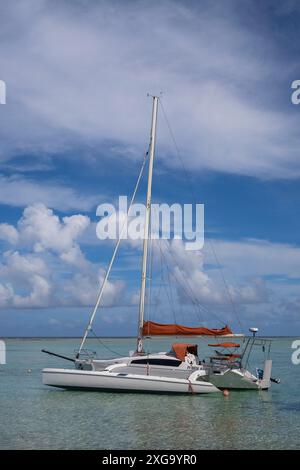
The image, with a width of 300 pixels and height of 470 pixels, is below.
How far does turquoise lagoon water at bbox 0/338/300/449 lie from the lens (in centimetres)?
2000

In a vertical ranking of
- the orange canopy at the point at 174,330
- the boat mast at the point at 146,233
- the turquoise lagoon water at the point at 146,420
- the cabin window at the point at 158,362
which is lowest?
the turquoise lagoon water at the point at 146,420

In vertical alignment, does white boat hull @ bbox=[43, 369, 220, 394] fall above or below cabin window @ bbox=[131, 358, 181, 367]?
below

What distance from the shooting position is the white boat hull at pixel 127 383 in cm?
3066

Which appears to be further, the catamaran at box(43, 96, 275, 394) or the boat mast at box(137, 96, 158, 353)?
the boat mast at box(137, 96, 158, 353)

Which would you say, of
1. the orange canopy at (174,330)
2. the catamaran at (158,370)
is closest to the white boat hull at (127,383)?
the catamaran at (158,370)

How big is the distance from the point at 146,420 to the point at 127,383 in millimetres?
6896

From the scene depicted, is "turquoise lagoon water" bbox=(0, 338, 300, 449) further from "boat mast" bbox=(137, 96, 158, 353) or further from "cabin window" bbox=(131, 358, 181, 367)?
"boat mast" bbox=(137, 96, 158, 353)

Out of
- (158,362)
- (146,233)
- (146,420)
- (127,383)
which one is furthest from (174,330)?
(146,420)

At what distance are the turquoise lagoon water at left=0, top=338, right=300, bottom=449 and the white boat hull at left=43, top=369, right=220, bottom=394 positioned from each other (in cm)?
48

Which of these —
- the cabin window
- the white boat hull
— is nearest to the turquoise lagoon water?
the white boat hull

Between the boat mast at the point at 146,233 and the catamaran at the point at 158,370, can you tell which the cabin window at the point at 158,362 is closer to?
the catamaran at the point at 158,370

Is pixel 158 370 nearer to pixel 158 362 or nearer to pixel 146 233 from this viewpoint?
pixel 158 362

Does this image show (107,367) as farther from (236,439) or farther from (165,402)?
(236,439)
